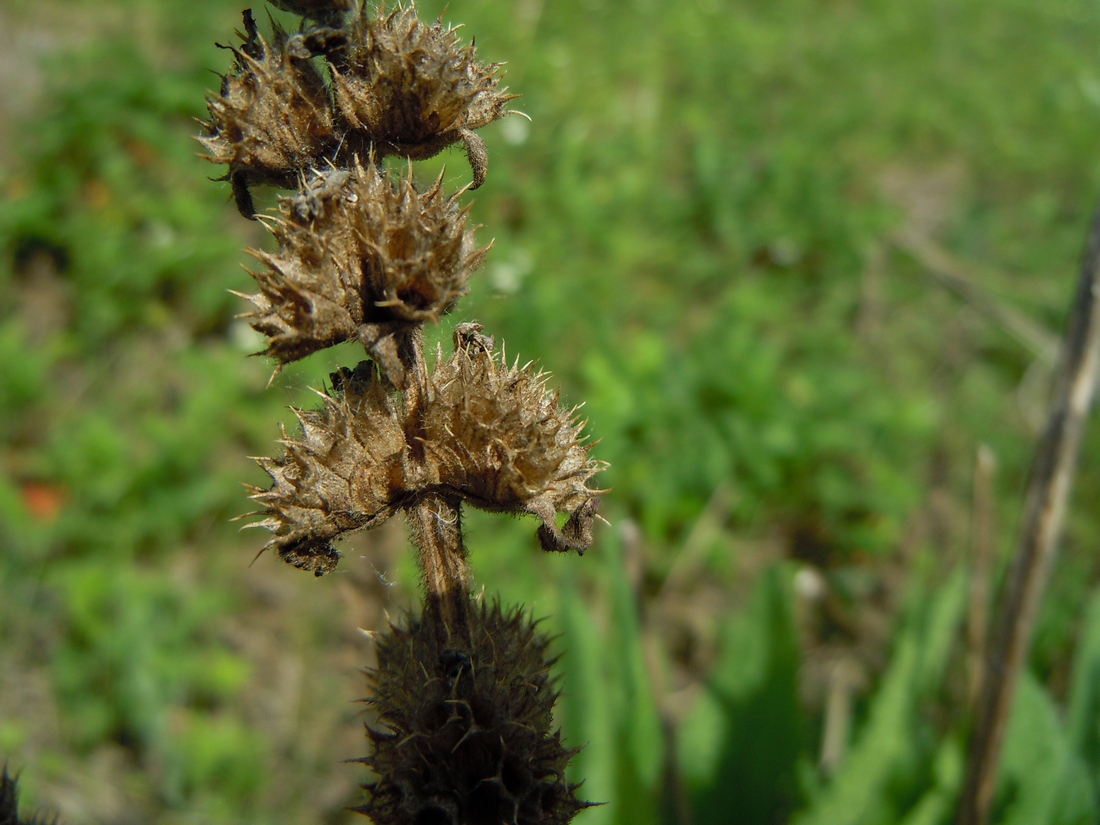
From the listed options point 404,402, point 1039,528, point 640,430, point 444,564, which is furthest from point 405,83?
point 640,430

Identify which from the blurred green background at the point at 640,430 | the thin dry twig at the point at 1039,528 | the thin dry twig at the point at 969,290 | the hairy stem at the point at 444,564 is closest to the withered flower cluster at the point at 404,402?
the hairy stem at the point at 444,564

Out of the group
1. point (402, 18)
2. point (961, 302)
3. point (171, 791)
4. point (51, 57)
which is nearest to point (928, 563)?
point (961, 302)

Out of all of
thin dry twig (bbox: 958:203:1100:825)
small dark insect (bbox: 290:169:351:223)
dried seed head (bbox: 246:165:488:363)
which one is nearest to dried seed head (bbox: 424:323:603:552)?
dried seed head (bbox: 246:165:488:363)

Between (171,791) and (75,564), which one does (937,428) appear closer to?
(171,791)

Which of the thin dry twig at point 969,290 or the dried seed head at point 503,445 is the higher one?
the thin dry twig at point 969,290

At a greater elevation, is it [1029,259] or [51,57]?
[51,57]

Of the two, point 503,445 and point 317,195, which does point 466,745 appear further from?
point 317,195

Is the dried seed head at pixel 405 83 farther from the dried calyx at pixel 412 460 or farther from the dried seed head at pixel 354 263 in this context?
the dried calyx at pixel 412 460
